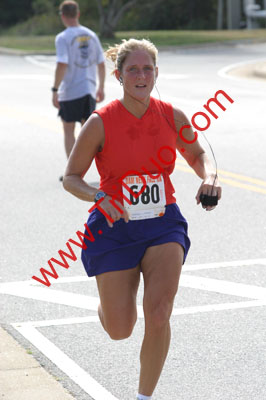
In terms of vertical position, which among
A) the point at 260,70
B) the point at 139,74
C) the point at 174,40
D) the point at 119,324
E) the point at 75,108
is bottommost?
the point at 174,40

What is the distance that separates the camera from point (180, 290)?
6805 mm

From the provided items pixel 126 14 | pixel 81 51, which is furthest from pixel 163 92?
pixel 126 14

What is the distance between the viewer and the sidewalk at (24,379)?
470 centimetres

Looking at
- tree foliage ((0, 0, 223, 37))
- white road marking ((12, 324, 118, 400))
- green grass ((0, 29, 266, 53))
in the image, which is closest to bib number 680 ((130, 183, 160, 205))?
white road marking ((12, 324, 118, 400))

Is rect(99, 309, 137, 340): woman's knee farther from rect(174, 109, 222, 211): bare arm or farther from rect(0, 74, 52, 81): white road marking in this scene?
rect(0, 74, 52, 81): white road marking

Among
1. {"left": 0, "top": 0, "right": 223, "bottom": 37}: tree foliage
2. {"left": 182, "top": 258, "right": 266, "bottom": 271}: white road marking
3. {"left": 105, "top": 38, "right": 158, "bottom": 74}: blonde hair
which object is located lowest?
{"left": 0, "top": 0, "right": 223, "bottom": 37}: tree foliage

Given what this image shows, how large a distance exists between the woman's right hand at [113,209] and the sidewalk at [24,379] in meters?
0.91

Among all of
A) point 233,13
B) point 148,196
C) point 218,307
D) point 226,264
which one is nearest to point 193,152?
point 148,196

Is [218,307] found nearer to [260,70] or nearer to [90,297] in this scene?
[90,297]

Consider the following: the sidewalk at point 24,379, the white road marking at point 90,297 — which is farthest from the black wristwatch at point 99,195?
the white road marking at point 90,297

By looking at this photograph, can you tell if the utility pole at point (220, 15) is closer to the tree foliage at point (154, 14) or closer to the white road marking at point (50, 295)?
the tree foliage at point (154, 14)

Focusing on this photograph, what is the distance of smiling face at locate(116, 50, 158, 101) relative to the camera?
4.73 metres

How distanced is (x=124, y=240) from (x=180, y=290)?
218 centimetres

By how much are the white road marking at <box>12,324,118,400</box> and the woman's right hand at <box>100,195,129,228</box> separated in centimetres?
93
